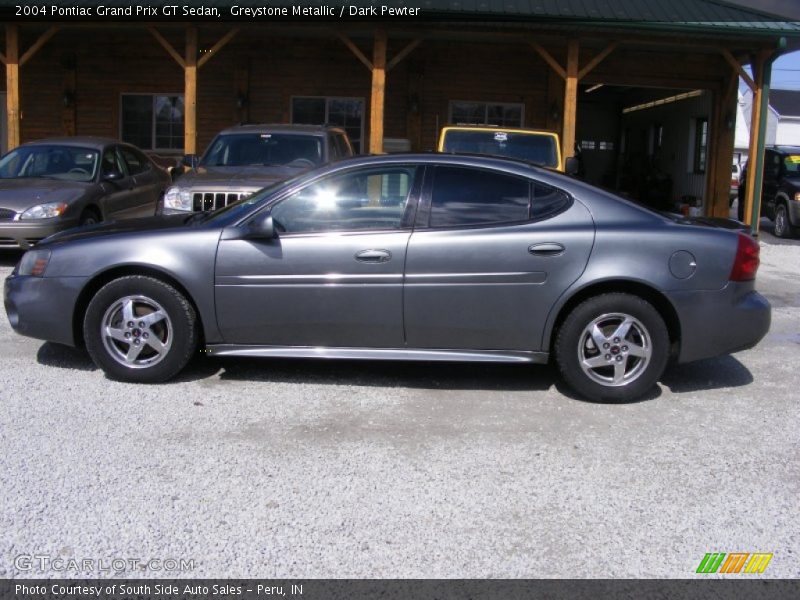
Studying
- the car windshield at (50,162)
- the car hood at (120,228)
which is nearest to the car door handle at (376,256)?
the car hood at (120,228)

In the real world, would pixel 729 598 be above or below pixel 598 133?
below

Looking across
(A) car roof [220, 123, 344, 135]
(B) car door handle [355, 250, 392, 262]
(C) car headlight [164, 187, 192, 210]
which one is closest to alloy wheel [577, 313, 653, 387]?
(B) car door handle [355, 250, 392, 262]

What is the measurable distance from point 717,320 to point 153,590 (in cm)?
375

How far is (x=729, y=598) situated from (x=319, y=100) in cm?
1558

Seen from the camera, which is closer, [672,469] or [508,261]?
[672,469]

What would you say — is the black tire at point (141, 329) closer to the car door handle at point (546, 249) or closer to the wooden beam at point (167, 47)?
the car door handle at point (546, 249)

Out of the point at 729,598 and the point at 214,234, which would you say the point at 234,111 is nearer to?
the point at 214,234

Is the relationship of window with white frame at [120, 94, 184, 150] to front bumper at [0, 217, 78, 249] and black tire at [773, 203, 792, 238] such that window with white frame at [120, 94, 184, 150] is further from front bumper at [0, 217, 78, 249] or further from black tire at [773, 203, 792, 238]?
black tire at [773, 203, 792, 238]

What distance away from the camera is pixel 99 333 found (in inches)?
217

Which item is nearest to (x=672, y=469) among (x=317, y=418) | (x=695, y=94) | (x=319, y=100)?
(x=317, y=418)

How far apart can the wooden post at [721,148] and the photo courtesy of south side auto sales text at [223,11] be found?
7618 millimetres

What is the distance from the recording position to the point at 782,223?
1711 cm

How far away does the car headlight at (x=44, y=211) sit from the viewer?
9.66 meters

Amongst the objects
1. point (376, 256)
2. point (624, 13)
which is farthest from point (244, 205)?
point (624, 13)
